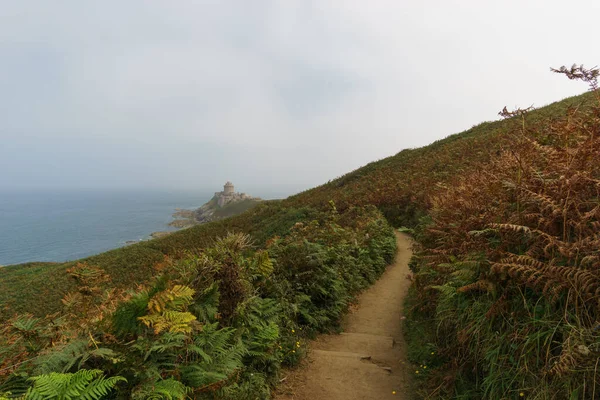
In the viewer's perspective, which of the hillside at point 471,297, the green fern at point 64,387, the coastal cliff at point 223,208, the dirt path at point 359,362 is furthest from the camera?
the coastal cliff at point 223,208

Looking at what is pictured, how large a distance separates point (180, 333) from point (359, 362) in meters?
3.19

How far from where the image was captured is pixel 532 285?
301 centimetres

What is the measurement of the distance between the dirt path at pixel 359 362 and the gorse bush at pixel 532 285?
0.89 m

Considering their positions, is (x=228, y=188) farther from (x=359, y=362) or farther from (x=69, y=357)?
(x=69, y=357)

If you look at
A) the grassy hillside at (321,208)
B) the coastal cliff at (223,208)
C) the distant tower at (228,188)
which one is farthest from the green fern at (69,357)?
the distant tower at (228,188)

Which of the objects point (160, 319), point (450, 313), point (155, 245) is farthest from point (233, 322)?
point (155, 245)

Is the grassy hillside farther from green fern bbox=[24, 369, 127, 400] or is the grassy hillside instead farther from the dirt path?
green fern bbox=[24, 369, 127, 400]

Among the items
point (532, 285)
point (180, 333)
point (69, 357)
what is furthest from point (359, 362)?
point (69, 357)

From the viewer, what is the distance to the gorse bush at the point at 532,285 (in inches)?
101

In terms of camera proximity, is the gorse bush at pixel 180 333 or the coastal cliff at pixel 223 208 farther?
the coastal cliff at pixel 223 208

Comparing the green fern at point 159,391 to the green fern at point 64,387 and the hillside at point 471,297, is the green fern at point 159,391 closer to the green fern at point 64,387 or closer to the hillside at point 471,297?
the hillside at point 471,297

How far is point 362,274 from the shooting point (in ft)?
31.5

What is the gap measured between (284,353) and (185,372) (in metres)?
2.18

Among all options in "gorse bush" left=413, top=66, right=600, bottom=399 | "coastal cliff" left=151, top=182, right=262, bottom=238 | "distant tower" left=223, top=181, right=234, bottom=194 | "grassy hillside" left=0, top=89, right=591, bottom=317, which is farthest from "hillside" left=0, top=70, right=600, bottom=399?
"distant tower" left=223, top=181, right=234, bottom=194
